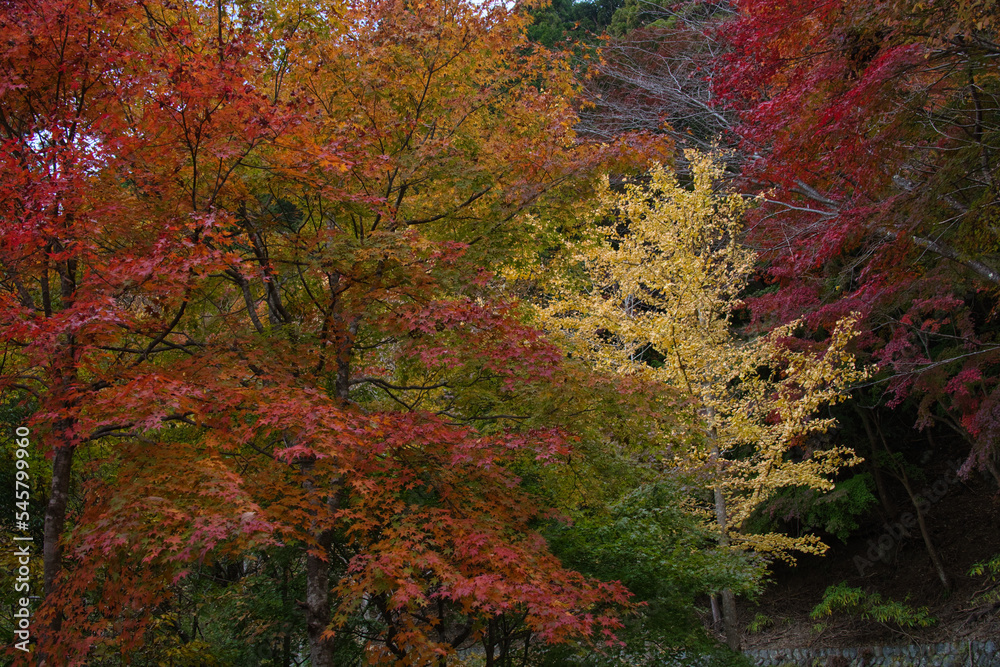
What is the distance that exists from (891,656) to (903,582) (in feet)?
7.25

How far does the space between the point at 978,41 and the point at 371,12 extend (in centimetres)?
491

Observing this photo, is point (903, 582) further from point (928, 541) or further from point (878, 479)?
point (878, 479)

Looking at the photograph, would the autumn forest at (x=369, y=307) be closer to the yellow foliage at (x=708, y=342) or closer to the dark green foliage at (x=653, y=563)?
the dark green foliage at (x=653, y=563)

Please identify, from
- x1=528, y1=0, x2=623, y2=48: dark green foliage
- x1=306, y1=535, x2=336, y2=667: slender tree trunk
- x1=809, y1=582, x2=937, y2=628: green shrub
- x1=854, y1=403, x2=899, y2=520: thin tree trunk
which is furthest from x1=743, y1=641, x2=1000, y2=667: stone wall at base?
x1=528, y1=0, x2=623, y2=48: dark green foliage

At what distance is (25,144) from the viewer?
467cm

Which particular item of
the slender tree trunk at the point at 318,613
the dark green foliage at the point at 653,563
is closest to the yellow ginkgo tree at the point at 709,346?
the dark green foliage at the point at 653,563

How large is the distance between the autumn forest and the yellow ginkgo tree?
0.22m

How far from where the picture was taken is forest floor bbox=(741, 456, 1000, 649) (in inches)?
446

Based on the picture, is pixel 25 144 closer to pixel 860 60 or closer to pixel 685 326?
pixel 860 60

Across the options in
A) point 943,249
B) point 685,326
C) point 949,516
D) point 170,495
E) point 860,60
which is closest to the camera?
point 170,495

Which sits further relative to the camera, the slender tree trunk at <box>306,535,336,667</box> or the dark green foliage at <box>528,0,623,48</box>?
the dark green foliage at <box>528,0,623,48</box>

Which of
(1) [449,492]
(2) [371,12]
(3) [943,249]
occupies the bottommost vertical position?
(1) [449,492]

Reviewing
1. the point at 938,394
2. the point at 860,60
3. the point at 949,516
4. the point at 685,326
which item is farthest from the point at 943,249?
the point at 949,516

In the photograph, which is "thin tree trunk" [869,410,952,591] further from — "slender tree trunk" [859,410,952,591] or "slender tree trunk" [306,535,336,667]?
"slender tree trunk" [306,535,336,667]
